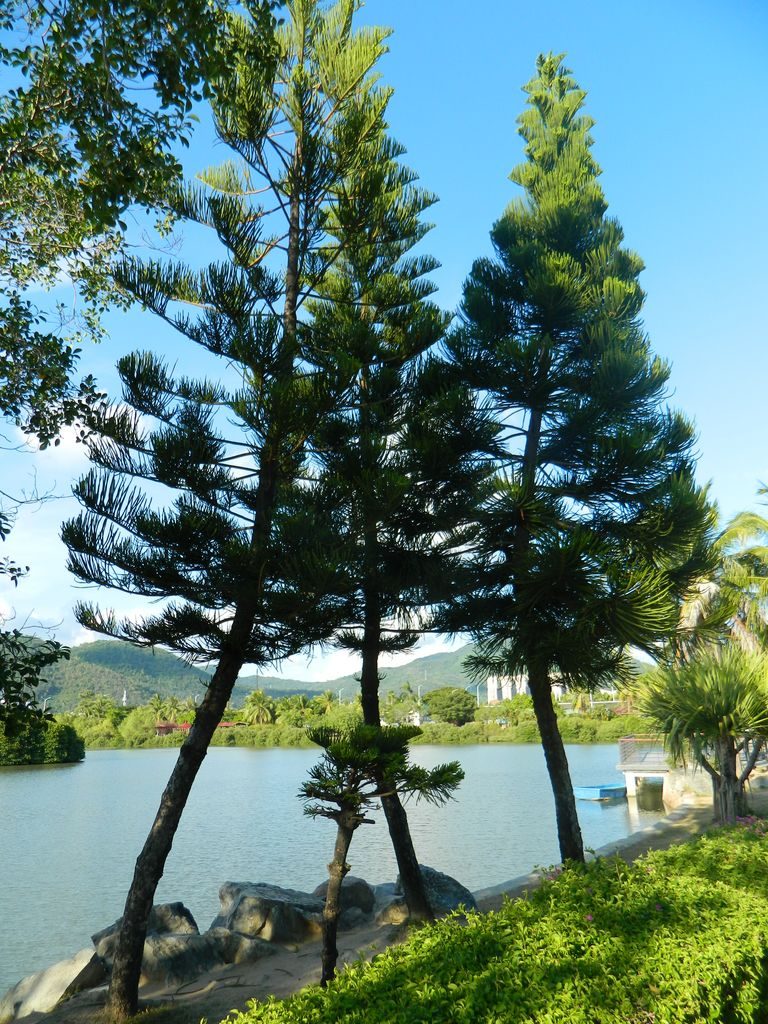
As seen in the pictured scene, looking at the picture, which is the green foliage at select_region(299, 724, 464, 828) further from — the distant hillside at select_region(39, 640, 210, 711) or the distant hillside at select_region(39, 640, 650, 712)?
the distant hillside at select_region(39, 640, 210, 711)

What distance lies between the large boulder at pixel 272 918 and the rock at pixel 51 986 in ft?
4.58

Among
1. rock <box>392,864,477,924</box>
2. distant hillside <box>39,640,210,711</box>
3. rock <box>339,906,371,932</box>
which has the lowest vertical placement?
rock <box>339,906,371,932</box>

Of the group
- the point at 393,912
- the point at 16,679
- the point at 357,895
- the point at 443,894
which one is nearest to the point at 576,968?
the point at 16,679

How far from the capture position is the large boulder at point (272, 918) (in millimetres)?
6918

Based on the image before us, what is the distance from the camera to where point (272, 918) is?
6.97 meters

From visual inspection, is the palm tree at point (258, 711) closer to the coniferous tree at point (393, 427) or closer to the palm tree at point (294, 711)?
the palm tree at point (294, 711)

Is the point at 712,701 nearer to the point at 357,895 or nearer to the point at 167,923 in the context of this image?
the point at 357,895

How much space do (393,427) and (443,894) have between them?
4208 millimetres

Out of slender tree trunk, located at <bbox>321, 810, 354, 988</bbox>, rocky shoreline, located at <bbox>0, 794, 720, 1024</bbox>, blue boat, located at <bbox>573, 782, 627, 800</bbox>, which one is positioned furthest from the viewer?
blue boat, located at <bbox>573, 782, 627, 800</bbox>

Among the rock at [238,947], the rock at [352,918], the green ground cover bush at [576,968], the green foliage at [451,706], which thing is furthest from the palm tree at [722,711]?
the green foliage at [451,706]

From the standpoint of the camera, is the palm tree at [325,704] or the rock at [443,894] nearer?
the rock at [443,894]

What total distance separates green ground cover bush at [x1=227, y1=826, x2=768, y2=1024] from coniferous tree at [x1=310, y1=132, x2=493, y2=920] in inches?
127

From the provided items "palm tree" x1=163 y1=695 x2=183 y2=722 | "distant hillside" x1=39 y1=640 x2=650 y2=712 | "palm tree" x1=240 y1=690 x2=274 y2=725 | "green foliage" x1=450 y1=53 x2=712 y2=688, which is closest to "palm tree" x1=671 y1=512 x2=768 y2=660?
"green foliage" x1=450 y1=53 x2=712 y2=688

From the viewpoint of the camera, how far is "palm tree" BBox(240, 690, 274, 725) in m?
54.4
